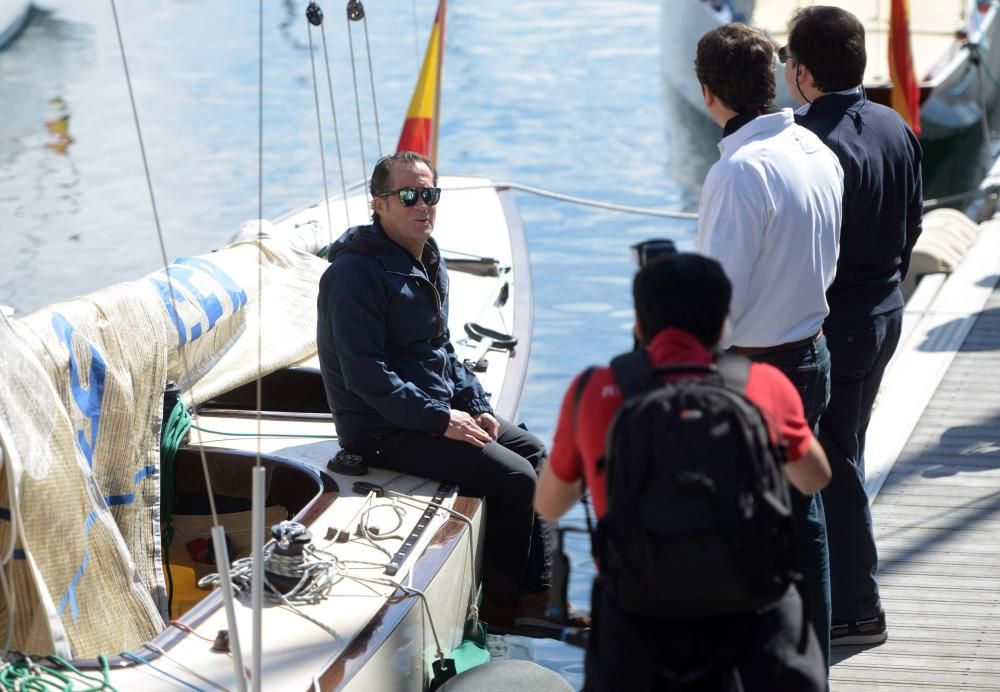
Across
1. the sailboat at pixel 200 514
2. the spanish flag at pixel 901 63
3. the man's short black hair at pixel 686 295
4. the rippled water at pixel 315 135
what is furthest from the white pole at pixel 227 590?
the spanish flag at pixel 901 63

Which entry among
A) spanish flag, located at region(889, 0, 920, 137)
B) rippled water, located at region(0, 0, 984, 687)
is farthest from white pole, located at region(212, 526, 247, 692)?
spanish flag, located at region(889, 0, 920, 137)

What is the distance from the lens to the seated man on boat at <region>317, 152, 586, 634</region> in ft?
11.8

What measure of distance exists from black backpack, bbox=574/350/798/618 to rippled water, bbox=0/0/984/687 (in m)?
4.82

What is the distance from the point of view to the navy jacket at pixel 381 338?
357 cm

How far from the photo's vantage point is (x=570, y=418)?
2141 millimetres

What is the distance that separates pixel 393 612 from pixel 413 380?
0.77 m

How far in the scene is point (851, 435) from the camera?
3.31 metres

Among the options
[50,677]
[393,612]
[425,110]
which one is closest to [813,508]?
[393,612]

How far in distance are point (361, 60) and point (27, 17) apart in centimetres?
867

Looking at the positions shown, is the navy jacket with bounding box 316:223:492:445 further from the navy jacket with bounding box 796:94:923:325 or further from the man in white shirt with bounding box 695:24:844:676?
the navy jacket with bounding box 796:94:923:325

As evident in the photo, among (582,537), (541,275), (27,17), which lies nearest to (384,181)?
(582,537)

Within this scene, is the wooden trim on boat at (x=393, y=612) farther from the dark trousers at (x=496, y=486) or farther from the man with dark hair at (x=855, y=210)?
the man with dark hair at (x=855, y=210)

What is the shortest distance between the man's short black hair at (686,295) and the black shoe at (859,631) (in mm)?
1829

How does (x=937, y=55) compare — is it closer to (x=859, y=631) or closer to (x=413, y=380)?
(x=859, y=631)
